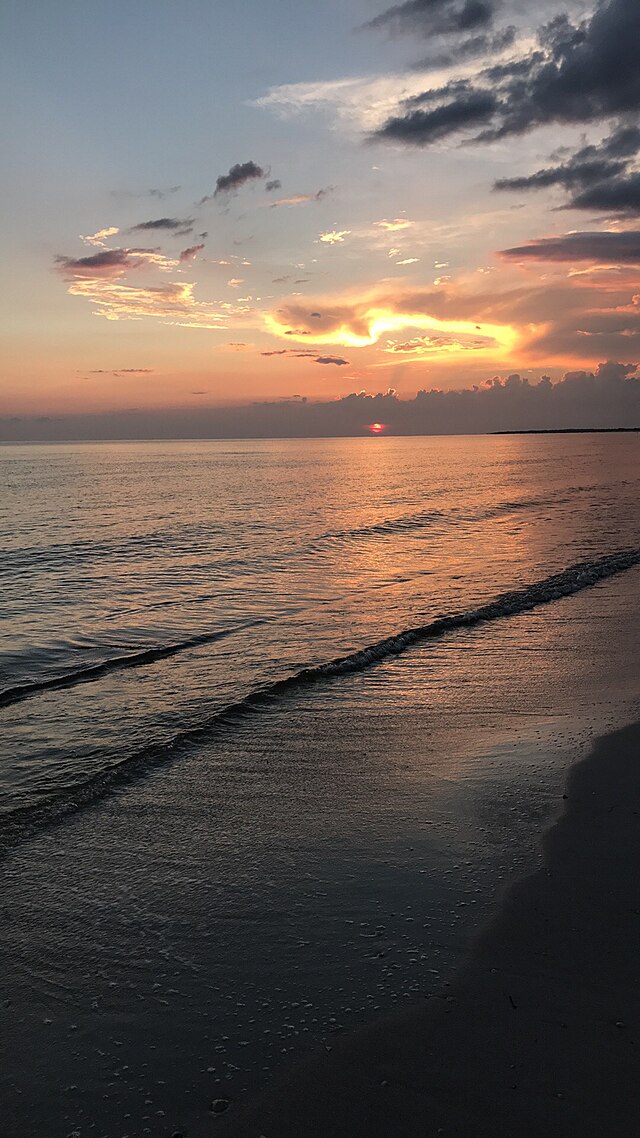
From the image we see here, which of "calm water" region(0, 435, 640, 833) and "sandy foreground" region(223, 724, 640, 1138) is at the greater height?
"calm water" region(0, 435, 640, 833)

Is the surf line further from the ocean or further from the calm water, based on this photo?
the calm water

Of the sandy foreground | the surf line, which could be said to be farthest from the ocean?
the sandy foreground

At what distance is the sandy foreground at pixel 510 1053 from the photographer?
4012 millimetres

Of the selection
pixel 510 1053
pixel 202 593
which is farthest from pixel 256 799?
pixel 202 593

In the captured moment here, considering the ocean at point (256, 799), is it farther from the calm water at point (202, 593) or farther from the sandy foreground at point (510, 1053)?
the sandy foreground at point (510, 1053)

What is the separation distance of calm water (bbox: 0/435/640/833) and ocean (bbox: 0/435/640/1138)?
0.11 meters

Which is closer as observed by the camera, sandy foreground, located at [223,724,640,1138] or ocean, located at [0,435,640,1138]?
sandy foreground, located at [223,724,640,1138]

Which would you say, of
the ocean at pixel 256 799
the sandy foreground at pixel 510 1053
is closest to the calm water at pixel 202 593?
the ocean at pixel 256 799

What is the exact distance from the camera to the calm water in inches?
449

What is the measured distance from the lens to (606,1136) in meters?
3.83

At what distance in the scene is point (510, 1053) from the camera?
176 inches

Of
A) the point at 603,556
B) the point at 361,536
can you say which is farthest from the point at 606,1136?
the point at 361,536

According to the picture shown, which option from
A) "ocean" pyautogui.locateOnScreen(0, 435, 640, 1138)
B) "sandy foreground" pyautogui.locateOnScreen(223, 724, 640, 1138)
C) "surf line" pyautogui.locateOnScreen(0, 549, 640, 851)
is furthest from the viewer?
"surf line" pyautogui.locateOnScreen(0, 549, 640, 851)

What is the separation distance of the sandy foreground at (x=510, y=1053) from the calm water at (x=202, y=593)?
5.35 meters
